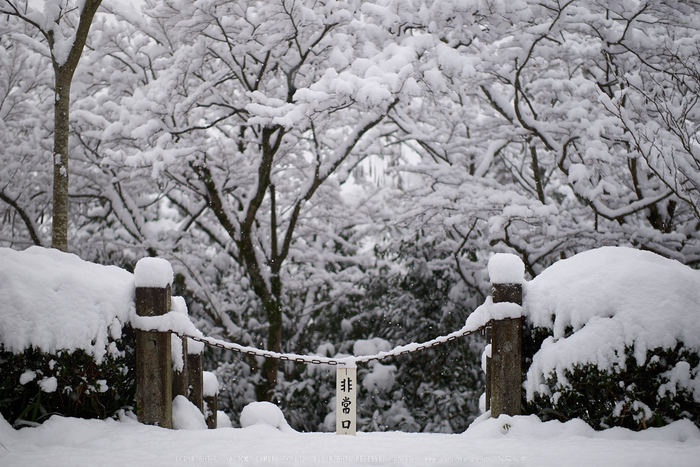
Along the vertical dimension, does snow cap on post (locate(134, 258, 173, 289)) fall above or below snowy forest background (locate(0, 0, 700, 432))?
below

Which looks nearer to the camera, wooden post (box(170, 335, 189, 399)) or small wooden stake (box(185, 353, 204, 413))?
wooden post (box(170, 335, 189, 399))

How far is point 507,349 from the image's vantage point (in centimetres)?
358

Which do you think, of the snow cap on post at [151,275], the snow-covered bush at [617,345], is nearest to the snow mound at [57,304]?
the snow cap on post at [151,275]

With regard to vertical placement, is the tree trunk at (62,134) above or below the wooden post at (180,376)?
above

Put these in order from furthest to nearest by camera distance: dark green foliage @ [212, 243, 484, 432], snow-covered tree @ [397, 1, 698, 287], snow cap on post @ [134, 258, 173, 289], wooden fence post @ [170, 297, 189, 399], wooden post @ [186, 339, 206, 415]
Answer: dark green foliage @ [212, 243, 484, 432] → snow-covered tree @ [397, 1, 698, 287] → wooden post @ [186, 339, 206, 415] → wooden fence post @ [170, 297, 189, 399] → snow cap on post @ [134, 258, 173, 289]

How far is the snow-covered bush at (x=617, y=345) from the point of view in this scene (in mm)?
3146

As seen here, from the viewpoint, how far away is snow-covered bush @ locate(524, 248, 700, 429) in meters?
3.15

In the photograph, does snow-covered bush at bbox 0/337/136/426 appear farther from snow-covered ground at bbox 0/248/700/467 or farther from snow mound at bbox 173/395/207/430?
snow mound at bbox 173/395/207/430

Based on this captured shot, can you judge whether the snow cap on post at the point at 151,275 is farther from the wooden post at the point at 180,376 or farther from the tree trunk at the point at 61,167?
the tree trunk at the point at 61,167

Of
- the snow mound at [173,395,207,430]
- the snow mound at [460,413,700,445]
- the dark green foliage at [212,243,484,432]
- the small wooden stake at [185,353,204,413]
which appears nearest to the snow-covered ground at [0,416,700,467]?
the snow mound at [460,413,700,445]

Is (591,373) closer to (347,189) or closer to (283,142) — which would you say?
(283,142)

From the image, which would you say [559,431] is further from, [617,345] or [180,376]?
[180,376]

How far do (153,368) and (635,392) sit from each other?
3.17m

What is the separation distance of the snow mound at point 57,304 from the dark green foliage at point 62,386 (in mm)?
57
